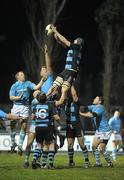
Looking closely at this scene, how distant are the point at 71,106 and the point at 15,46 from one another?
30686mm

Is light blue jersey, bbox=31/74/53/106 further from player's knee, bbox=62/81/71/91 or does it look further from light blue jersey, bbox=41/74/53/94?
player's knee, bbox=62/81/71/91

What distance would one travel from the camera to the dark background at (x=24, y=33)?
48.5 meters

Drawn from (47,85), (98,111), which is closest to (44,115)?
(47,85)

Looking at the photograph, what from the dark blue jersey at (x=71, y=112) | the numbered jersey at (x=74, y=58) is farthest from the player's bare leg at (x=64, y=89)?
the dark blue jersey at (x=71, y=112)

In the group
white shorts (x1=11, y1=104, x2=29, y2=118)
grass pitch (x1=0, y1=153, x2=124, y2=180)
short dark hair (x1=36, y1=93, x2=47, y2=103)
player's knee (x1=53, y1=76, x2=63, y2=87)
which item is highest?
player's knee (x1=53, y1=76, x2=63, y2=87)

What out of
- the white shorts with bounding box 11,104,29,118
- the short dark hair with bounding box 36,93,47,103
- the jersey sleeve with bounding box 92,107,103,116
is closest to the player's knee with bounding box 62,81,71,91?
the short dark hair with bounding box 36,93,47,103

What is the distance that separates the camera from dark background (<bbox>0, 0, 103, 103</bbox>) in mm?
48469

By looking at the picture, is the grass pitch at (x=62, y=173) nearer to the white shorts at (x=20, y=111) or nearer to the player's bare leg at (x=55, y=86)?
the player's bare leg at (x=55, y=86)

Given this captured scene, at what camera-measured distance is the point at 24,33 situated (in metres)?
48.6

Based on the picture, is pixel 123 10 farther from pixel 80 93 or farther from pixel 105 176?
pixel 105 176

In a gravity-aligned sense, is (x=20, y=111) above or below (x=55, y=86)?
below

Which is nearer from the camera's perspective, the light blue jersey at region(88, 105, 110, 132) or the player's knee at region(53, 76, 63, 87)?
the player's knee at region(53, 76, 63, 87)

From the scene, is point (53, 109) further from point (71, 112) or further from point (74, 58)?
point (74, 58)

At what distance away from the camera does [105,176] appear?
1599 cm
